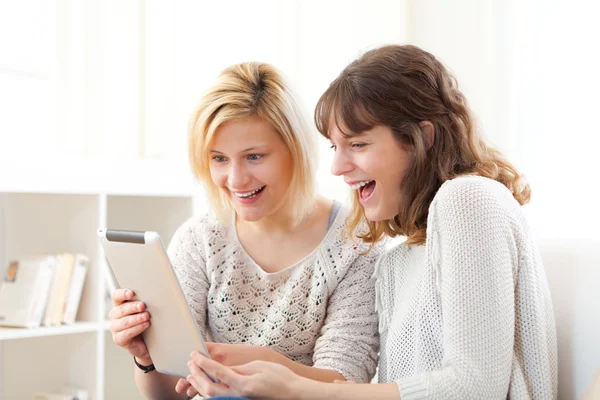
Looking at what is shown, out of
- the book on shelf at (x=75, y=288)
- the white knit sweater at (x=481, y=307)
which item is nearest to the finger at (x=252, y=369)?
the white knit sweater at (x=481, y=307)

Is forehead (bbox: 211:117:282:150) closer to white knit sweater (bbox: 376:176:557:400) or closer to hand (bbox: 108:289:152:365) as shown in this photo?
hand (bbox: 108:289:152:365)

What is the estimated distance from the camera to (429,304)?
133cm

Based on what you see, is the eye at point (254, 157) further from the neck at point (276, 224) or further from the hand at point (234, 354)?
the hand at point (234, 354)

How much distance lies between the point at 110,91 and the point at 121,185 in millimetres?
684

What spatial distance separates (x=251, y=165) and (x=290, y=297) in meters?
0.33

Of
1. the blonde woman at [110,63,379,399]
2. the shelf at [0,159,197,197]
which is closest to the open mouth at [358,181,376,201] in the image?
the blonde woman at [110,63,379,399]

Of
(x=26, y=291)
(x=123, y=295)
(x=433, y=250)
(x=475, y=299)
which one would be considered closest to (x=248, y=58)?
(x=26, y=291)

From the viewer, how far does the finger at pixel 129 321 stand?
1.41m

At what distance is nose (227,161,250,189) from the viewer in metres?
1.65

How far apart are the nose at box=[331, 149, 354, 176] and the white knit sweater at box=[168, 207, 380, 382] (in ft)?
1.04

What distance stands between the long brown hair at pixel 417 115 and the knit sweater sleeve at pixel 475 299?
0.17 m

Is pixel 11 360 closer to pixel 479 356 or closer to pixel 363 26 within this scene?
pixel 479 356

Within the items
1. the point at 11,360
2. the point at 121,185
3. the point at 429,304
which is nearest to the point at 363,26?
the point at 121,185

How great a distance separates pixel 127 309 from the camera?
1430 millimetres
